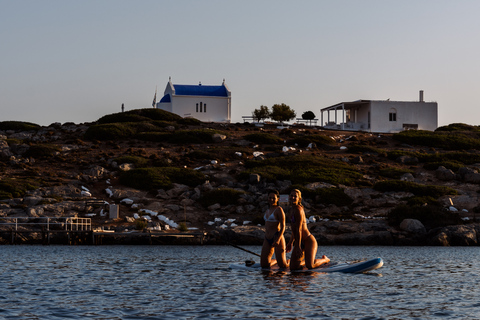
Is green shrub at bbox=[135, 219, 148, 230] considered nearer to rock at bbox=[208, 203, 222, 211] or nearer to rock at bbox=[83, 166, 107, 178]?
rock at bbox=[208, 203, 222, 211]

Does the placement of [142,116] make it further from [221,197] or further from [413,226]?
[413,226]

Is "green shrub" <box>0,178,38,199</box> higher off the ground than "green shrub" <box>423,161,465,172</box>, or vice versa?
"green shrub" <box>423,161,465,172</box>

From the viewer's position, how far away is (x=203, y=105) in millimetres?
97500

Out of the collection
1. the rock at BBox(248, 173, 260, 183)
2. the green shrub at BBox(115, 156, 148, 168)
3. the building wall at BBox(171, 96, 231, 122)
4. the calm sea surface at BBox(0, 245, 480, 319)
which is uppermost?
the building wall at BBox(171, 96, 231, 122)

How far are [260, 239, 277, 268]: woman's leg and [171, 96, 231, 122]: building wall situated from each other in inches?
3007

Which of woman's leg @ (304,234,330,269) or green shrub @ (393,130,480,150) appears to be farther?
green shrub @ (393,130,480,150)

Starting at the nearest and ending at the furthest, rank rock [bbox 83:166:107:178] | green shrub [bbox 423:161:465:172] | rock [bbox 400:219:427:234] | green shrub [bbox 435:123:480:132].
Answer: rock [bbox 400:219:427:234] < rock [bbox 83:166:107:178] < green shrub [bbox 423:161:465:172] < green shrub [bbox 435:123:480:132]

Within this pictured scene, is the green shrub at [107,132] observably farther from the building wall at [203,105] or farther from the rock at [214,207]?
the rock at [214,207]

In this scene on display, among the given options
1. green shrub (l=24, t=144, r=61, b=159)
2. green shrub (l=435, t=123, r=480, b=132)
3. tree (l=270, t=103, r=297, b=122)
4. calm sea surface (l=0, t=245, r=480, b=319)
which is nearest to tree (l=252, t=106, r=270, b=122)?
tree (l=270, t=103, r=297, b=122)

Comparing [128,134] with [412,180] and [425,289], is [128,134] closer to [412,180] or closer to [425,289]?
[412,180]

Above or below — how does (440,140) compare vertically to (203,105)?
below

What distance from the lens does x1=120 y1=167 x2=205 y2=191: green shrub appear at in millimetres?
57375

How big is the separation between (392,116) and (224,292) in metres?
79.9

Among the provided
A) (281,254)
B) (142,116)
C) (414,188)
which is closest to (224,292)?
(281,254)
